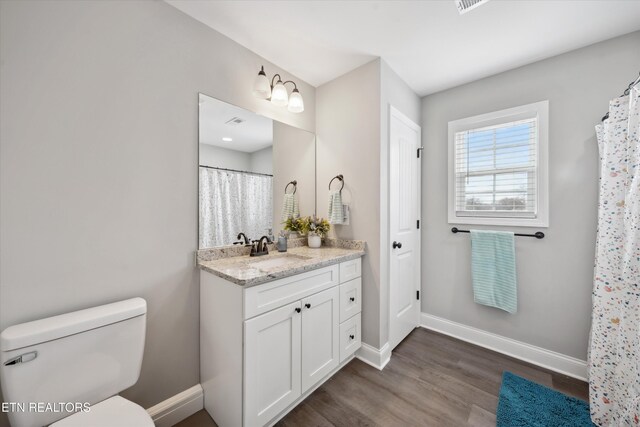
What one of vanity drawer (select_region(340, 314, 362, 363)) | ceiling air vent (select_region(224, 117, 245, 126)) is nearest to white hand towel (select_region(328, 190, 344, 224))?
vanity drawer (select_region(340, 314, 362, 363))

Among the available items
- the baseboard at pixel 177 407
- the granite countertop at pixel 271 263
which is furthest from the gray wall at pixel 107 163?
the granite countertop at pixel 271 263

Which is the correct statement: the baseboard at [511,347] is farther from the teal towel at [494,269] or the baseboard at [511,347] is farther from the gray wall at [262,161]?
the gray wall at [262,161]

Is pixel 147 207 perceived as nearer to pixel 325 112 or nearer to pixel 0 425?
pixel 0 425

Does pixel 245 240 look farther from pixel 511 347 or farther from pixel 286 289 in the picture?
pixel 511 347

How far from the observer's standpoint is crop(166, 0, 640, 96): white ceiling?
154 cm

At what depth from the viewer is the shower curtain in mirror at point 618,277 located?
4.11 ft

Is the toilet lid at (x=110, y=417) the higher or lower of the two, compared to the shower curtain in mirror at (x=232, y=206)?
lower

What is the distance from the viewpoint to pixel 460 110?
8.15 feet

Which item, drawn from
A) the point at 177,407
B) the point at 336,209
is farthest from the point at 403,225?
the point at 177,407

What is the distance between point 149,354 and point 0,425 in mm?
536

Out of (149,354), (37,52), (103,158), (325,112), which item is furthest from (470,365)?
(37,52)

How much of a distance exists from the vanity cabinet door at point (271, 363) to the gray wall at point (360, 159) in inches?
30.5

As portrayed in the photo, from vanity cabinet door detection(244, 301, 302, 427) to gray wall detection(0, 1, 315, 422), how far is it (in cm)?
55

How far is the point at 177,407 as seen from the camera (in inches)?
59.5
